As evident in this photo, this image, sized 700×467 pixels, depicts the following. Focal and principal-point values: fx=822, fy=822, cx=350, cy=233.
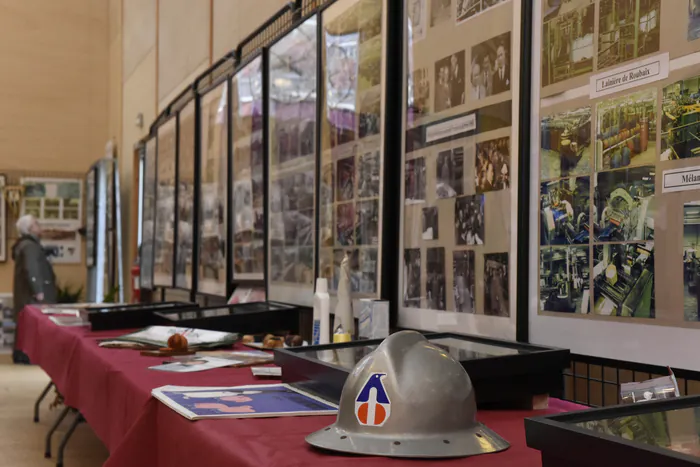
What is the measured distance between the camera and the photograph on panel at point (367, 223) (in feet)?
8.35

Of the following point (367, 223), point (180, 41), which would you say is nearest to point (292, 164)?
point (367, 223)

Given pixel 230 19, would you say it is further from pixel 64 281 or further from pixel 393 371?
pixel 64 281

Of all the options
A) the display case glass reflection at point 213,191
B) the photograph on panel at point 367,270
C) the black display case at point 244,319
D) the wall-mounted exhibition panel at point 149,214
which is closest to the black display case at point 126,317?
the black display case at point 244,319

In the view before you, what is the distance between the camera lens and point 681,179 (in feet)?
4.79

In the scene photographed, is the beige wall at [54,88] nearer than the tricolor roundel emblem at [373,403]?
No

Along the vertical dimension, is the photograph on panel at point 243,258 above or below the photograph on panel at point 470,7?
below

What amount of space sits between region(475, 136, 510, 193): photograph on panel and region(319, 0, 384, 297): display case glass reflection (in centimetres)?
51

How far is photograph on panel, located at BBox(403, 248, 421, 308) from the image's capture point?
7.65 ft

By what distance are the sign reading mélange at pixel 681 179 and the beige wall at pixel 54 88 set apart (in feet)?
33.8

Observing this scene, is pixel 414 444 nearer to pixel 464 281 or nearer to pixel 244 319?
pixel 464 281

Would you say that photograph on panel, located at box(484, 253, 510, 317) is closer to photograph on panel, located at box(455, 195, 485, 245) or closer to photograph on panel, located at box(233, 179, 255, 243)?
photograph on panel, located at box(455, 195, 485, 245)

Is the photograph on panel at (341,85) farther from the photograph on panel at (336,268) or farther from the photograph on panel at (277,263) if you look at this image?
the photograph on panel at (277,263)

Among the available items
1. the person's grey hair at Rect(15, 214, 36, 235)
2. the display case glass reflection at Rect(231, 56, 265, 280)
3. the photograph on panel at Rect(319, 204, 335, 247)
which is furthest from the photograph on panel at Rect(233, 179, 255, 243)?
the person's grey hair at Rect(15, 214, 36, 235)

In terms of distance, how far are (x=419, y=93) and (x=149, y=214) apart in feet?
16.0
